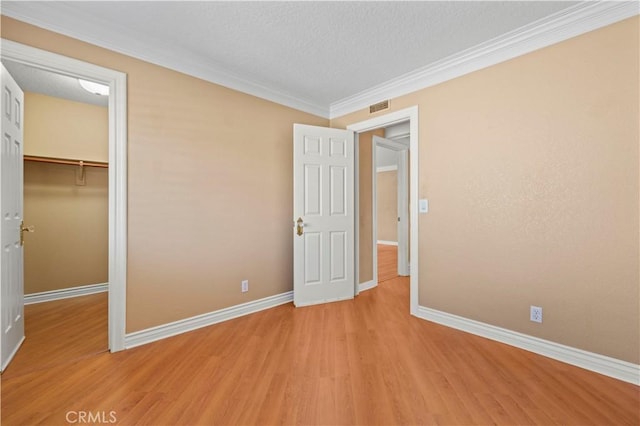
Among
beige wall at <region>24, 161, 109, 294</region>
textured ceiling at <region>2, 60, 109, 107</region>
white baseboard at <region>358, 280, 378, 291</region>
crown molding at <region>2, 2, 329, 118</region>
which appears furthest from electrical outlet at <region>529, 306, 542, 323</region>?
beige wall at <region>24, 161, 109, 294</region>

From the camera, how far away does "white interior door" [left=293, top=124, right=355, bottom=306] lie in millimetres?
3223

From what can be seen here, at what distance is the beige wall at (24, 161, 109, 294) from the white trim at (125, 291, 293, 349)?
200cm

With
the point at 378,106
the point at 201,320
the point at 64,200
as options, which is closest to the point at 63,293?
the point at 64,200

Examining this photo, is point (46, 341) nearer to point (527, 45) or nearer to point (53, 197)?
point (53, 197)

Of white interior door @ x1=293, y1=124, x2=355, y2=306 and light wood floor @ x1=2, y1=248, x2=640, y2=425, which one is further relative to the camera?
white interior door @ x1=293, y1=124, x2=355, y2=306

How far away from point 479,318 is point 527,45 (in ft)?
7.35

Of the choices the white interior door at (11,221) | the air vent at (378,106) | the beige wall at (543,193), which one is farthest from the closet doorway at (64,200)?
the beige wall at (543,193)

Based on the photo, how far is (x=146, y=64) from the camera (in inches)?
92.3

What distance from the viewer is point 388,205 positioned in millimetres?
8695

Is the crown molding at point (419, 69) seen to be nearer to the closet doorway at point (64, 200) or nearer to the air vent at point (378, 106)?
the air vent at point (378, 106)

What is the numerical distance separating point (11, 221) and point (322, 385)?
2.47 m

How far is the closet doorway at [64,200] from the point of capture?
10.1 feet

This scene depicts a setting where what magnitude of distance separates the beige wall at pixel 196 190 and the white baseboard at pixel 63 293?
198 cm

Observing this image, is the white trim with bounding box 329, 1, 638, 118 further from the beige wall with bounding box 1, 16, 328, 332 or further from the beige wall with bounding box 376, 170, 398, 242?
the beige wall with bounding box 376, 170, 398, 242
